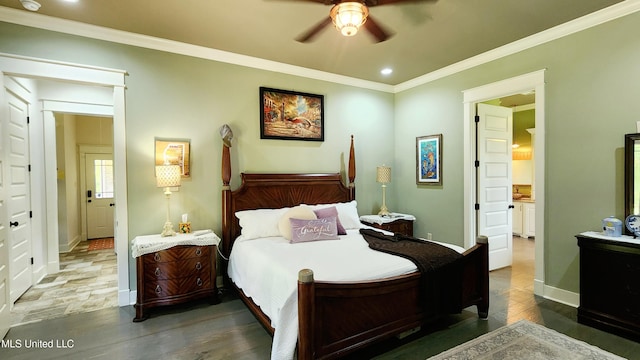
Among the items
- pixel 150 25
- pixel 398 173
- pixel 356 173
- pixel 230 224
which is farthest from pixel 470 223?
pixel 150 25

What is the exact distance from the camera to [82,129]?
6.71 meters

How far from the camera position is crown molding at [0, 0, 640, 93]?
289 cm

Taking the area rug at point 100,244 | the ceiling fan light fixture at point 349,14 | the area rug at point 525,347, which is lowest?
the area rug at point 100,244

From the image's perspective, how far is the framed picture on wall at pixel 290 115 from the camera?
416cm

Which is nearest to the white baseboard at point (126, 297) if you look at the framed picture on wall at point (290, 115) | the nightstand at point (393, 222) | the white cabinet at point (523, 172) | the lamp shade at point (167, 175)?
the lamp shade at point (167, 175)

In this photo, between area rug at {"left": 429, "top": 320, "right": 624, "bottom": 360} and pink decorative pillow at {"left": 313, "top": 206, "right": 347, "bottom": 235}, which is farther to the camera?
pink decorative pillow at {"left": 313, "top": 206, "right": 347, "bottom": 235}

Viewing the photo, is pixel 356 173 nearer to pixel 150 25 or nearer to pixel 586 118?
pixel 586 118

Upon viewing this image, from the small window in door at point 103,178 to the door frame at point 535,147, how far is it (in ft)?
24.8

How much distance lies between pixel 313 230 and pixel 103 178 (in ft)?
20.4

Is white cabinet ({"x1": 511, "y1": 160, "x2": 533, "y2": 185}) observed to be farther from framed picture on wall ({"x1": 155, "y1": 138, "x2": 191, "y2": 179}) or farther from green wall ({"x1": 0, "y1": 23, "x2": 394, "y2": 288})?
framed picture on wall ({"x1": 155, "y1": 138, "x2": 191, "y2": 179})

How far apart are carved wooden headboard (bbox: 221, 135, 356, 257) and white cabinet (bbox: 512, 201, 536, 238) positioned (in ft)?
14.3

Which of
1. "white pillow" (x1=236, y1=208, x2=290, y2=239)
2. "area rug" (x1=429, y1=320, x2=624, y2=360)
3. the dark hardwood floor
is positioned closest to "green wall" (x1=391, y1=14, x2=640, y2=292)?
the dark hardwood floor

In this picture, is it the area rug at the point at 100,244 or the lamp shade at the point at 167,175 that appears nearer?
the lamp shade at the point at 167,175

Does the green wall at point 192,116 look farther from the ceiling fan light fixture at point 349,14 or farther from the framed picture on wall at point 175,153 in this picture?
the ceiling fan light fixture at point 349,14
